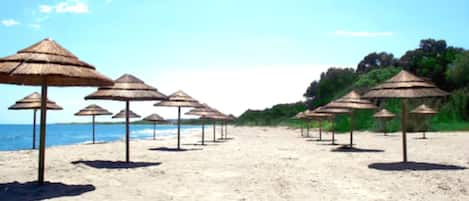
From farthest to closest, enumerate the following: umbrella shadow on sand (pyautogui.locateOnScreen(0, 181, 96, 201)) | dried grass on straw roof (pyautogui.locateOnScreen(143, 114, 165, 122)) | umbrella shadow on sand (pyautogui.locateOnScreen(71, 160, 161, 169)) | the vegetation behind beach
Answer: the vegetation behind beach
dried grass on straw roof (pyautogui.locateOnScreen(143, 114, 165, 122))
umbrella shadow on sand (pyautogui.locateOnScreen(71, 160, 161, 169))
umbrella shadow on sand (pyautogui.locateOnScreen(0, 181, 96, 201))

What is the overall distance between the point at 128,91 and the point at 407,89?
6.54 metres

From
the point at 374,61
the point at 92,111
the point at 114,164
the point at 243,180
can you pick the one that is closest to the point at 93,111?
the point at 92,111

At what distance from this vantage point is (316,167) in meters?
10.3

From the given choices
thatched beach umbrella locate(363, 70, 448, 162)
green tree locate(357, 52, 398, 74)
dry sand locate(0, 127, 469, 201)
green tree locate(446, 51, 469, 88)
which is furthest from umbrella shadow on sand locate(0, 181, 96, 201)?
green tree locate(357, 52, 398, 74)

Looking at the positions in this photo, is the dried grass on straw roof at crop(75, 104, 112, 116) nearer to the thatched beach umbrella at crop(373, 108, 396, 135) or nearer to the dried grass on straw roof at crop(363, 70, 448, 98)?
the dried grass on straw roof at crop(363, 70, 448, 98)

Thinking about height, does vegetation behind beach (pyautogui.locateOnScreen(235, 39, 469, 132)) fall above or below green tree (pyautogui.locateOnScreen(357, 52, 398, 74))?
below

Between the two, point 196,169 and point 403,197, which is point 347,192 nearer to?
point 403,197

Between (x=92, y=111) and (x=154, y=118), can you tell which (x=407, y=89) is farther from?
(x=154, y=118)

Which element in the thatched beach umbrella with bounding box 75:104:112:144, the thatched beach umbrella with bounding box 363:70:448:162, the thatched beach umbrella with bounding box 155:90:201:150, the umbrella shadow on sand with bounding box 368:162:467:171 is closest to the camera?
the umbrella shadow on sand with bounding box 368:162:467:171

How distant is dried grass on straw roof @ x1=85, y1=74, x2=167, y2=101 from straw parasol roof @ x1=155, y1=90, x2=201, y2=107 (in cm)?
393

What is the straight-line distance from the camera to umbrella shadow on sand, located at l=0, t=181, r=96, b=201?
6.35 meters

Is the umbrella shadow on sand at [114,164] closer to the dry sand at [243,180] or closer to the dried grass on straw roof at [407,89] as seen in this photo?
the dry sand at [243,180]

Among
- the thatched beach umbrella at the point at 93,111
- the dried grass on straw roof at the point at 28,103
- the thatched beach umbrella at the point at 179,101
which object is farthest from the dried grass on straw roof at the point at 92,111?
the thatched beach umbrella at the point at 179,101

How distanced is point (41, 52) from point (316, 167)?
6.30 meters
